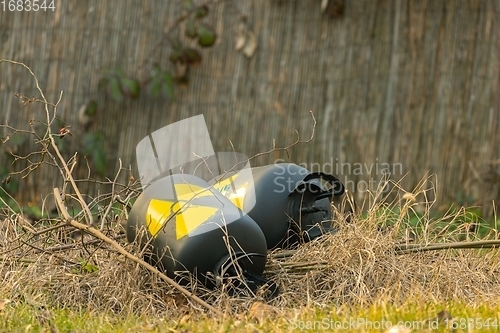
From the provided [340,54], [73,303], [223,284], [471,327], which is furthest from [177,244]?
[340,54]

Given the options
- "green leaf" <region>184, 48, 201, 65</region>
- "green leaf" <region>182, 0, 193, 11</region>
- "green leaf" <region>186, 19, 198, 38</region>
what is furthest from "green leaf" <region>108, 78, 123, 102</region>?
"green leaf" <region>182, 0, 193, 11</region>

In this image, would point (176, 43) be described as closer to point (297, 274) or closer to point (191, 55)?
point (191, 55)

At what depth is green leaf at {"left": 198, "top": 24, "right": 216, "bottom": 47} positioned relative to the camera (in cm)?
680

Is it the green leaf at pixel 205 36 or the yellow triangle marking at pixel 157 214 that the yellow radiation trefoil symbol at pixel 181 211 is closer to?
the yellow triangle marking at pixel 157 214

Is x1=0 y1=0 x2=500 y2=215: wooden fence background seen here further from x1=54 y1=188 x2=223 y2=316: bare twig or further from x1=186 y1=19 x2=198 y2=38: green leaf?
x1=54 y1=188 x2=223 y2=316: bare twig

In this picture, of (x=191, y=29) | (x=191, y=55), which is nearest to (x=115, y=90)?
(x=191, y=55)

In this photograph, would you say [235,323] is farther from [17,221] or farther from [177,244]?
[17,221]

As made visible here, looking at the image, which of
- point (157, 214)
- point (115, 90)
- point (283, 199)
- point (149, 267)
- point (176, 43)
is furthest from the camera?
point (176, 43)

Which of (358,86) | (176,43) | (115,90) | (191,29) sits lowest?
(115,90)

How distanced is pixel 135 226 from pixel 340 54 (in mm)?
3449

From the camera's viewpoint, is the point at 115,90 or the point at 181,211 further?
the point at 115,90

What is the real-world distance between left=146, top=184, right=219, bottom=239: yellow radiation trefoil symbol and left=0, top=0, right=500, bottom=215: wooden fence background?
9.80 ft

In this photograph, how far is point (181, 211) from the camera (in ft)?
11.8

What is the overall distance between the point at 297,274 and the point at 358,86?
10.4 ft
